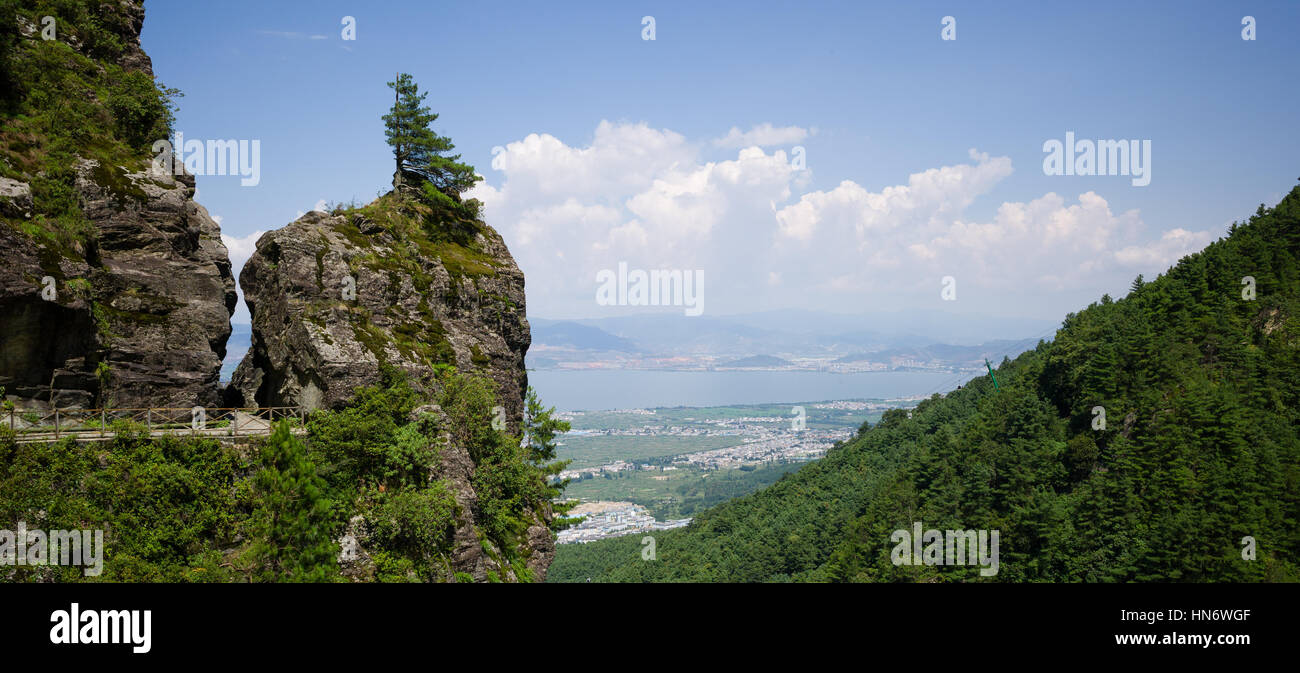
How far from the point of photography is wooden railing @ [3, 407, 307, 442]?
16922 mm

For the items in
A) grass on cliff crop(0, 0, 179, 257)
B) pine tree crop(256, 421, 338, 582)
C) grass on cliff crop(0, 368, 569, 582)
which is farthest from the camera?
grass on cliff crop(0, 0, 179, 257)

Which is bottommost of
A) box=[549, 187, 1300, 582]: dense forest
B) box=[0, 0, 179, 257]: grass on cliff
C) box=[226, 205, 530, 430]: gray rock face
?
box=[549, 187, 1300, 582]: dense forest

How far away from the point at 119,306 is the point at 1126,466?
5869 cm

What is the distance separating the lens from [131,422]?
17578 mm

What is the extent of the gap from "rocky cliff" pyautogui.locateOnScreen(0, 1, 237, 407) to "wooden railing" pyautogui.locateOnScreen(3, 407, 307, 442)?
0.49m

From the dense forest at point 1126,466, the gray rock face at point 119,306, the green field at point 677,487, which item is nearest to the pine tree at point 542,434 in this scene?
the gray rock face at point 119,306

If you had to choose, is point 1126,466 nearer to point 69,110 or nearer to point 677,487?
point 69,110

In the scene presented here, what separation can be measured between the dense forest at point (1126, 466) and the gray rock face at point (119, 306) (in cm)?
4827

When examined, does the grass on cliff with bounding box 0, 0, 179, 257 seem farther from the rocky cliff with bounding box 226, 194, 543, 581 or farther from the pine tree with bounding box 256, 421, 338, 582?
the pine tree with bounding box 256, 421, 338, 582

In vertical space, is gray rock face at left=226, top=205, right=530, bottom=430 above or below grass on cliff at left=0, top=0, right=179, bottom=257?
below

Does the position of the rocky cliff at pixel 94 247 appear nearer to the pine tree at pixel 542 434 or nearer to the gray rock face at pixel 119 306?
the gray rock face at pixel 119 306

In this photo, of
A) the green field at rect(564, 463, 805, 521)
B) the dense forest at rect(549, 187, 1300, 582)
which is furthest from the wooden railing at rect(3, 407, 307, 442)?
the green field at rect(564, 463, 805, 521)
